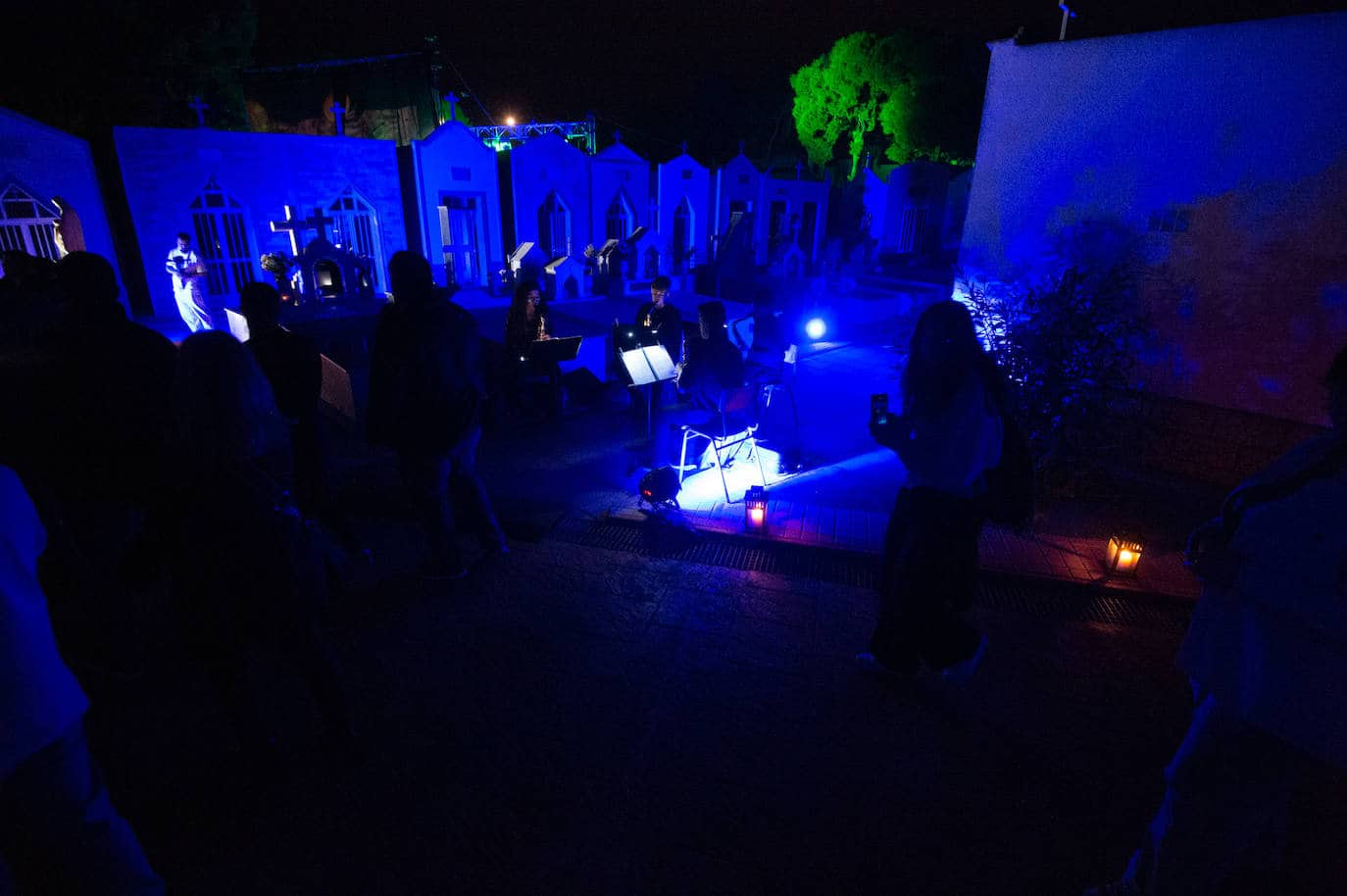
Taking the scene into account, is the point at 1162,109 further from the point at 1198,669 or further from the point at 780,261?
the point at 780,261

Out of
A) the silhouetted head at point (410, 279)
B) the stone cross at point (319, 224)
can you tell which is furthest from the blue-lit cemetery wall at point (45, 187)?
the silhouetted head at point (410, 279)

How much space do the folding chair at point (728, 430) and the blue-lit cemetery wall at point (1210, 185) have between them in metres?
4.22

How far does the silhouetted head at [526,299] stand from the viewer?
8.03m

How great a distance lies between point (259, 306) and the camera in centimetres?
434

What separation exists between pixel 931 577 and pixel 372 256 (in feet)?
51.8

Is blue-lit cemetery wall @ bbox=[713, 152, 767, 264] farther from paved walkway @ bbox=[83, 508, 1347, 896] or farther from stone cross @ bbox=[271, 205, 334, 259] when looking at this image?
paved walkway @ bbox=[83, 508, 1347, 896]

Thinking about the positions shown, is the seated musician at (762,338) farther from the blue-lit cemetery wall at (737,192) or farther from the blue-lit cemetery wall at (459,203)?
the blue-lit cemetery wall at (737,192)

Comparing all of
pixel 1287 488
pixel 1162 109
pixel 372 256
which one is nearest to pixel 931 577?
pixel 1287 488

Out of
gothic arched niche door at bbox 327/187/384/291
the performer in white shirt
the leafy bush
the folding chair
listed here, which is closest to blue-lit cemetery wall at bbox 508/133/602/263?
gothic arched niche door at bbox 327/187/384/291

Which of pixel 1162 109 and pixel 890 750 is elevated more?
pixel 1162 109

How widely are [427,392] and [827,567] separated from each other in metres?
3.46

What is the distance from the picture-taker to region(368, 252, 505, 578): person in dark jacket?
4387mm

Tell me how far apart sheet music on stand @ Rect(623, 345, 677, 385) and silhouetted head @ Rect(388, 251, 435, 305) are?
A: 2.48 metres

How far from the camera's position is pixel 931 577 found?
3617 mm
